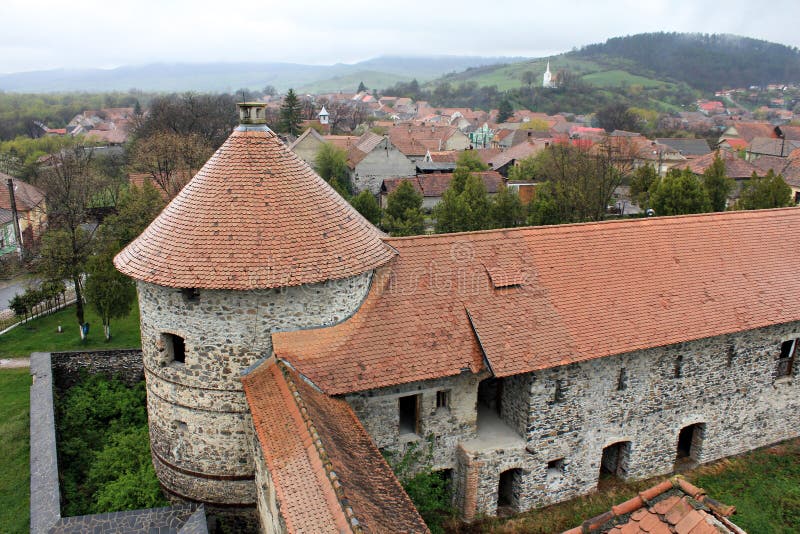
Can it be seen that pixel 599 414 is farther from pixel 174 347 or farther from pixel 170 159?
pixel 170 159

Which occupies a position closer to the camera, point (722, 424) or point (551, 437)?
point (551, 437)

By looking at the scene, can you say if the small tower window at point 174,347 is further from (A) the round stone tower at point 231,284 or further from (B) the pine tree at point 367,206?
(B) the pine tree at point 367,206

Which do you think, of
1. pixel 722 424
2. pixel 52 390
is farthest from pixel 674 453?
pixel 52 390

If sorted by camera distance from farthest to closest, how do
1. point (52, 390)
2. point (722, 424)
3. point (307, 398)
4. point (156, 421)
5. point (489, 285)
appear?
1. point (52, 390)
2. point (722, 424)
3. point (489, 285)
4. point (156, 421)
5. point (307, 398)

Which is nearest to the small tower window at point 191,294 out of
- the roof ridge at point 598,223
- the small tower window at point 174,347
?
the small tower window at point 174,347

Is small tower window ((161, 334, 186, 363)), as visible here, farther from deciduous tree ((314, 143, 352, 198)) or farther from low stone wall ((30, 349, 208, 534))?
deciduous tree ((314, 143, 352, 198))

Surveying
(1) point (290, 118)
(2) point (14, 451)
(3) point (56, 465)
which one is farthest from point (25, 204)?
(1) point (290, 118)

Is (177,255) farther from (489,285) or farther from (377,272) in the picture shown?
(489,285)
